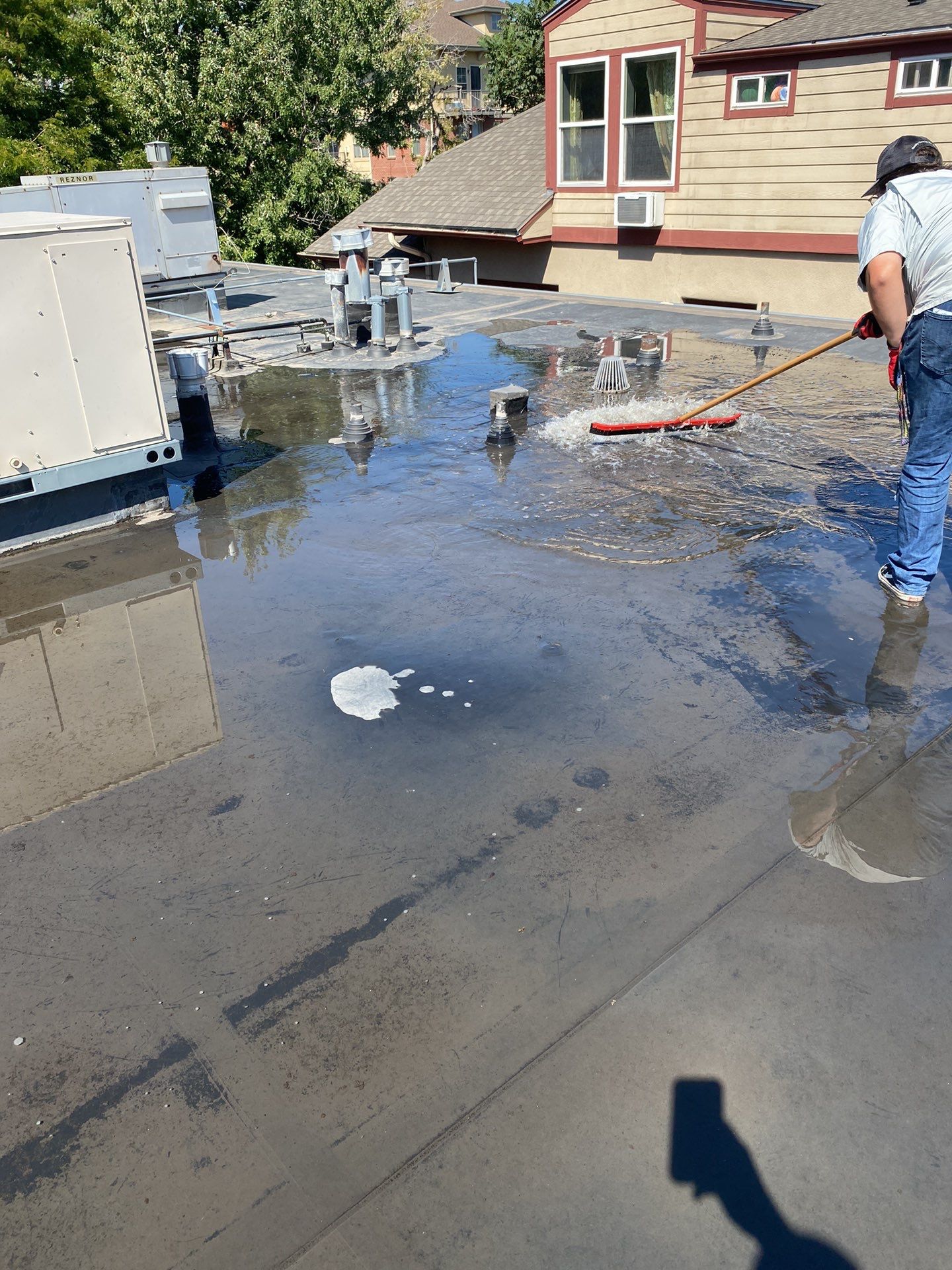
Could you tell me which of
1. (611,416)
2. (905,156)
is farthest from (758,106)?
(905,156)

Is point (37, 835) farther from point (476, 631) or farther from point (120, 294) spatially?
point (120, 294)

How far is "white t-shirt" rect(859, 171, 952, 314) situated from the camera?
15.3 feet

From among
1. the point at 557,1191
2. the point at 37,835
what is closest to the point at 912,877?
the point at 557,1191

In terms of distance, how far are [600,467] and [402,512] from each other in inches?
67.4

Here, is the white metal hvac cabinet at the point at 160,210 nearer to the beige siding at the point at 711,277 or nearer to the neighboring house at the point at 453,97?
the beige siding at the point at 711,277

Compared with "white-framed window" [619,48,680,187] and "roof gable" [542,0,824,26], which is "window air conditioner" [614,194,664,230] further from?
"roof gable" [542,0,824,26]

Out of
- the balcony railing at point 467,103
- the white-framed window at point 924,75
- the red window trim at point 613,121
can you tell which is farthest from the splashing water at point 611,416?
the balcony railing at point 467,103

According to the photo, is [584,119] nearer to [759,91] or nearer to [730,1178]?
[759,91]

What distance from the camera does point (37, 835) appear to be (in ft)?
12.1

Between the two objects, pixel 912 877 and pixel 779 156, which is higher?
pixel 779 156

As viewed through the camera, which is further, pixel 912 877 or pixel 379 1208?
pixel 912 877

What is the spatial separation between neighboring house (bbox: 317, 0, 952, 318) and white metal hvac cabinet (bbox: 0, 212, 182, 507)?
37.4 ft

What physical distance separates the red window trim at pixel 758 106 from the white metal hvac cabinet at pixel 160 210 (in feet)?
26.4

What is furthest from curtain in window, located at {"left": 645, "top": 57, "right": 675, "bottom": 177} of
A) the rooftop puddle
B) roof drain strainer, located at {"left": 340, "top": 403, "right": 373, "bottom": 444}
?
the rooftop puddle
